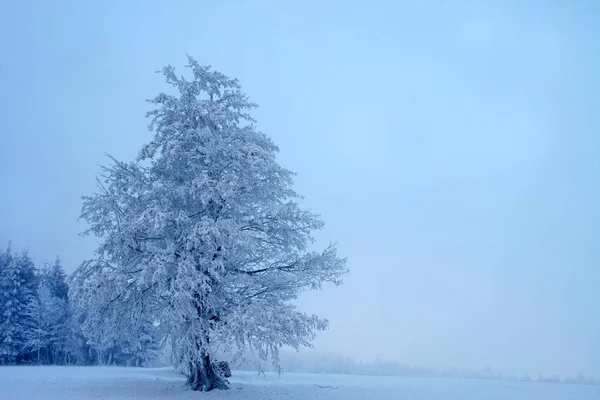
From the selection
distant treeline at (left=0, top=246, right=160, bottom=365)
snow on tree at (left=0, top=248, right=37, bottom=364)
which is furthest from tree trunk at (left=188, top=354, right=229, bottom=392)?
snow on tree at (left=0, top=248, right=37, bottom=364)

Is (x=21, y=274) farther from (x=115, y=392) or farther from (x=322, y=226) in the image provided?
(x=322, y=226)

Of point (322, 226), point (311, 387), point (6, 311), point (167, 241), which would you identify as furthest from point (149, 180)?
point (6, 311)

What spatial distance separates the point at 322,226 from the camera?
17.7 metres

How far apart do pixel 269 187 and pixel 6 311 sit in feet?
82.4

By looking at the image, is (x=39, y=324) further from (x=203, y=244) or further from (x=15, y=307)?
(x=203, y=244)

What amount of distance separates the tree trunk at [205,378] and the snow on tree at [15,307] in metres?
21.6

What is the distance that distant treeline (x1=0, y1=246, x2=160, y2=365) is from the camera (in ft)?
111

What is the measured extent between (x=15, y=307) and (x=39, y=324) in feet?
6.10

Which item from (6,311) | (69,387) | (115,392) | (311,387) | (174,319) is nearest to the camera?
(174,319)

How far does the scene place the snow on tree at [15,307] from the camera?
110 feet

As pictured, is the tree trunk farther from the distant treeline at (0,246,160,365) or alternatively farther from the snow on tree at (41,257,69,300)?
the snow on tree at (41,257,69,300)

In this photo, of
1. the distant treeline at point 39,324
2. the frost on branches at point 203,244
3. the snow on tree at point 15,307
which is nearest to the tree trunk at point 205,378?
the frost on branches at point 203,244

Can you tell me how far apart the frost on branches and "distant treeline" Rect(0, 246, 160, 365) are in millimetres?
17239

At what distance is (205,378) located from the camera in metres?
17.3
